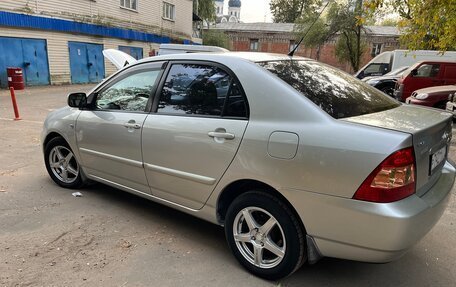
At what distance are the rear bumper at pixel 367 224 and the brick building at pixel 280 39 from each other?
127 ft

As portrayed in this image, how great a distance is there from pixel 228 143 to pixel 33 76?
58.3 feet

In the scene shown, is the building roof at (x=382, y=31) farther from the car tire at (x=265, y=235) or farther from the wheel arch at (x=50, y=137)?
the car tire at (x=265, y=235)

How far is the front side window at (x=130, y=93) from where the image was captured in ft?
11.8

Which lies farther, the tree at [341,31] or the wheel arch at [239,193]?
the tree at [341,31]

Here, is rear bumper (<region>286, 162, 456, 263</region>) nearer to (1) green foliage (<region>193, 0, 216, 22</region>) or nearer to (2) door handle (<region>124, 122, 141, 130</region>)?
(2) door handle (<region>124, 122, 141, 130</region>)

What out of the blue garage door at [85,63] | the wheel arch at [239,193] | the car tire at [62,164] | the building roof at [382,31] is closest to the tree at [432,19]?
the wheel arch at [239,193]

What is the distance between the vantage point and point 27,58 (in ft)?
56.6

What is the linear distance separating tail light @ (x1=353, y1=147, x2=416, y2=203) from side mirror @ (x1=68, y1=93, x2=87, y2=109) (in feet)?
10.1

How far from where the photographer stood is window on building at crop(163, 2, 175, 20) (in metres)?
28.2

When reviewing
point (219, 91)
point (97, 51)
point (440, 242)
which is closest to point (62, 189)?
point (219, 91)

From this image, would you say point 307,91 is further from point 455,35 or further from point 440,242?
point 455,35

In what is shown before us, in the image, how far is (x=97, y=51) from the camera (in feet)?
71.4

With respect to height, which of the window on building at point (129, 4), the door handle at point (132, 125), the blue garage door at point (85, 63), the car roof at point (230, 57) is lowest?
the blue garage door at point (85, 63)

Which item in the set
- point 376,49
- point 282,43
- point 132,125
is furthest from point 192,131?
point 282,43
